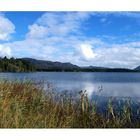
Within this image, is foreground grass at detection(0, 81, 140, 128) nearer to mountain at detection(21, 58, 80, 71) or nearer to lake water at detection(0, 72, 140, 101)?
lake water at detection(0, 72, 140, 101)

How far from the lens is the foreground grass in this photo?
5293 millimetres

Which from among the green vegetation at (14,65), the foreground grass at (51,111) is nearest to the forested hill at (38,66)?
the green vegetation at (14,65)

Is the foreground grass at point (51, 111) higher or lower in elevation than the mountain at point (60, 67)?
lower

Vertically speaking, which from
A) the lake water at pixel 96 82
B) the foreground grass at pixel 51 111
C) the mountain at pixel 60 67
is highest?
the mountain at pixel 60 67

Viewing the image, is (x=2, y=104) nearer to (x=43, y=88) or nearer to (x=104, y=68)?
(x=43, y=88)

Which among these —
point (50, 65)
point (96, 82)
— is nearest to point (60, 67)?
point (50, 65)

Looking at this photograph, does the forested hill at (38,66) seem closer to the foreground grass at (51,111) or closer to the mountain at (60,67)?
the mountain at (60,67)

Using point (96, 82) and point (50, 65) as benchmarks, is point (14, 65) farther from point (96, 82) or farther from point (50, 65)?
point (96, 82)

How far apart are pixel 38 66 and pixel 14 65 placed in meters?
0.20

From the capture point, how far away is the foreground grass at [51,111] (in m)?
5.29

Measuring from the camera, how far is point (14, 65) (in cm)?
540

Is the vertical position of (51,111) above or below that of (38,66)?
below

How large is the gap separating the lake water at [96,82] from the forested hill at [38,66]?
0.04m

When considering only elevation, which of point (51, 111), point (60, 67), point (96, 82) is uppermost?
point (60, 67)
